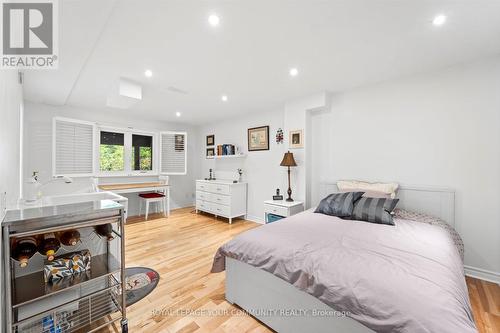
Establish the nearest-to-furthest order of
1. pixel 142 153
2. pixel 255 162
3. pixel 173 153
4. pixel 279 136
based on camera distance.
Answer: pixel 279 136, pixel 255 162, pixel 142 153, pixel 173 153

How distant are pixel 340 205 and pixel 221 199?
2657 millimetres

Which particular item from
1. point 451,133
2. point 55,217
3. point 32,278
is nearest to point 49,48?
point 55,217

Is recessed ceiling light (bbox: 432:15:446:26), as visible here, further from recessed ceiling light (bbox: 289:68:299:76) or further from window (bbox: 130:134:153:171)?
window (bbox: 130:134:153:171)

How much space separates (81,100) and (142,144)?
63.5 inches

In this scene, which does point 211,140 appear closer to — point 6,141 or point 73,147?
point 73,147

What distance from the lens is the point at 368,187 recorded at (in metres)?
2.76

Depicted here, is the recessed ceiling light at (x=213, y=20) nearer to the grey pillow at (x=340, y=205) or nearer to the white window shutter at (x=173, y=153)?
the grey pillow at (x=340, y=205)

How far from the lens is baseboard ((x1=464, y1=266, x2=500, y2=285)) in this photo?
2.15m

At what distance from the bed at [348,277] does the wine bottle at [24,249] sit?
1.28m

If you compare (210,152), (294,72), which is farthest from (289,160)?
(210,152)

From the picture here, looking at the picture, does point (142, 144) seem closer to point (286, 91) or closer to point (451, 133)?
point (286, 91)

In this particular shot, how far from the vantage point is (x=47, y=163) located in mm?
3828

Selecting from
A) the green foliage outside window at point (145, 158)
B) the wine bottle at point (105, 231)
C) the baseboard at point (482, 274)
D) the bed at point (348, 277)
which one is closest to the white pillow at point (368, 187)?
the bed at point (348, 277)

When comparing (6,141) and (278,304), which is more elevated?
(6,141)
